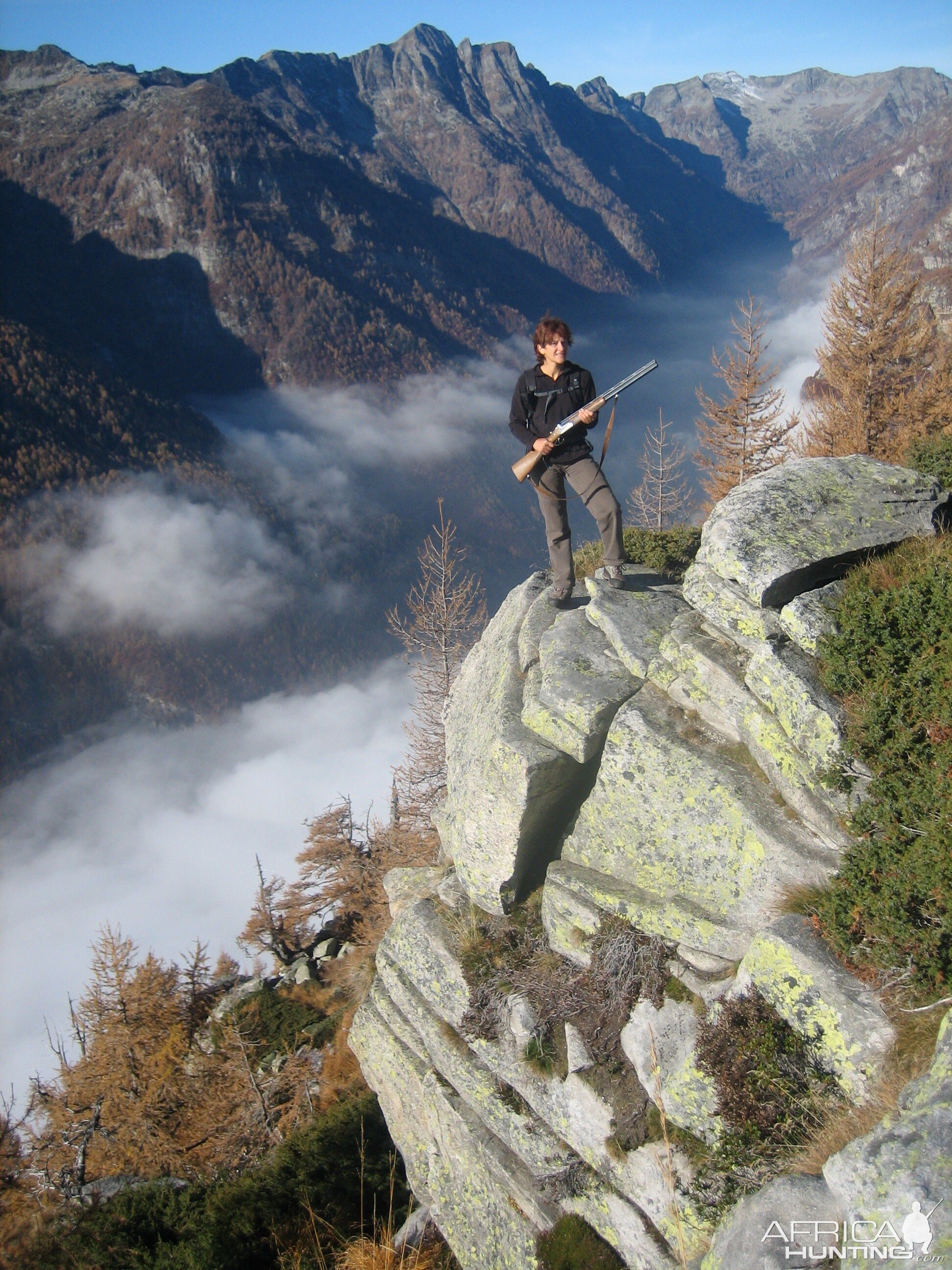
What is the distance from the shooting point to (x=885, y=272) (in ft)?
86.2

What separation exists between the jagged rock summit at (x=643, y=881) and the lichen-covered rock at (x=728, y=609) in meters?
0.03

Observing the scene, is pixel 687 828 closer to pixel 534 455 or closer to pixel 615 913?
pixel 615 913

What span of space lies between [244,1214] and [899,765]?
39.5 feet

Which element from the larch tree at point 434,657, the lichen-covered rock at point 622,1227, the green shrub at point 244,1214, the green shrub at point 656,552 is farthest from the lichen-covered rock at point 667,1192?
the larch tree at point 434,657

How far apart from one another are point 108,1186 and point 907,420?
31.6m

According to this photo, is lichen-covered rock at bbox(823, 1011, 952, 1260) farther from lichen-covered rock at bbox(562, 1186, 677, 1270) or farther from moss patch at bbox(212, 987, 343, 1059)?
moss patch at bbox(212, 987, 343, 1059)

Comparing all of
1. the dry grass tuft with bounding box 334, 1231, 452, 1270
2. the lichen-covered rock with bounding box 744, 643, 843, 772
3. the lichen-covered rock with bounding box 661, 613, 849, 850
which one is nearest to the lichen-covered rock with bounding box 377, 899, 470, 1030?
the dry grass tuft with bounding box 334, 1231, 452, 1270

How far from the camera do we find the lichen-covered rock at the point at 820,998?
5.82 m

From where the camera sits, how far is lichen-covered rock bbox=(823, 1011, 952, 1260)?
4.38m

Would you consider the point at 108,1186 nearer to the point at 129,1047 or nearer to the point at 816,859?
the point at 129,1047

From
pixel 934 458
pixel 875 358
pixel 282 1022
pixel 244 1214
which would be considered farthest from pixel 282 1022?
pixel 875 358

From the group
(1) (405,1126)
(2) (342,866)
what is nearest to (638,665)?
(1) (405,1126)

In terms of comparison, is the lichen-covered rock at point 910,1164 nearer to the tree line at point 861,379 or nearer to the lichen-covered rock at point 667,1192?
the lichen-covered rock at point 667,1192

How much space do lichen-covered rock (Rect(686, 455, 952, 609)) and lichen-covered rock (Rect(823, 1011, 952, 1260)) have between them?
4955 millimetres
